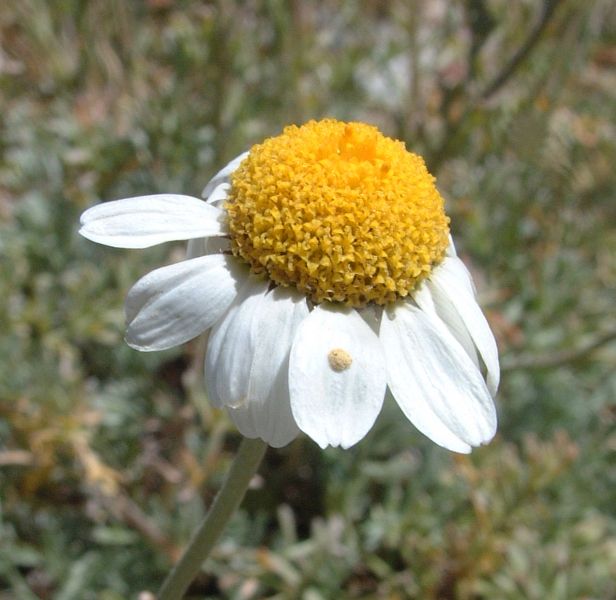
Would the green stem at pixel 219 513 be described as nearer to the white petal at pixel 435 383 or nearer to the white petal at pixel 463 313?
the white petal at pixel 435 383

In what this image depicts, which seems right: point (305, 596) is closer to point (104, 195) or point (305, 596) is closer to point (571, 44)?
point (104, 195)

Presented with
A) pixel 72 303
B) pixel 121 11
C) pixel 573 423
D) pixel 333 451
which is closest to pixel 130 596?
pixel 333 451

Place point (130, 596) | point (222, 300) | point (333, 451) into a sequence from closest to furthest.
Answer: point (222, 300) → point (130, 596) → point (333, 451)

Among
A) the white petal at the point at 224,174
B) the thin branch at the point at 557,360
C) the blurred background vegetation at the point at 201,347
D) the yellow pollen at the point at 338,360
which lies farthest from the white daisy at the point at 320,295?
the thin branch at the point at 557,360

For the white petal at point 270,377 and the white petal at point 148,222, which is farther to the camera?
the white petal at point 148,222

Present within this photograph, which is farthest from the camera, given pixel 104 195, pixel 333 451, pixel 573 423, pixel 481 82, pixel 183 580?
pixel 481 82

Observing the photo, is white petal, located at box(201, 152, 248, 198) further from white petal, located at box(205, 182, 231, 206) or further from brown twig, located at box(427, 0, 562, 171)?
brown twig, located at box(427, 0, 562, 171)
